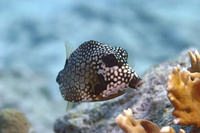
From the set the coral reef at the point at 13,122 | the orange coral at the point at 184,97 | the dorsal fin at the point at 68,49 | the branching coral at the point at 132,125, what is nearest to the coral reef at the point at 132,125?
the branching coral at the point at 132,125

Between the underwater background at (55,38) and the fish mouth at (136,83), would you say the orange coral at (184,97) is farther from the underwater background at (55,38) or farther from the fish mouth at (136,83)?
the underwater background at (55,38)

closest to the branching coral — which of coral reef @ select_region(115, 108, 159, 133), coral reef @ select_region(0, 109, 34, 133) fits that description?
coral reef @ select_region(115, 108, 159, 133)

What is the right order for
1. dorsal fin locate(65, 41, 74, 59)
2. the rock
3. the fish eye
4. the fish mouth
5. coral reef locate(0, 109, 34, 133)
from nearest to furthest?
the fish mouth < the fish eye < dorsal fin locate(65, 41, 74, 59) < the rock < coral reef locate(0, 109, 34, 133)

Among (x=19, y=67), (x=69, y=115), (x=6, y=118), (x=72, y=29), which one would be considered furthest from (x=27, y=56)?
(x=69, y=115)

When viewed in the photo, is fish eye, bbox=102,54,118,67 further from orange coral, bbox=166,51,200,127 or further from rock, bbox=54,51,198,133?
rock, bbox=54,51,198,133

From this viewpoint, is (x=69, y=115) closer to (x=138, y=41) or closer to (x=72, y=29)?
(x=72, y=29)

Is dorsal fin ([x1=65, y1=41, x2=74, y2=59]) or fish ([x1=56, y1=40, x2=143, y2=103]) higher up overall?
dorsal fin ([x1=65, y1=41, x2=74, y2=59])

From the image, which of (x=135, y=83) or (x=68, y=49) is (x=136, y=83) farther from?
(x=68, y=49)

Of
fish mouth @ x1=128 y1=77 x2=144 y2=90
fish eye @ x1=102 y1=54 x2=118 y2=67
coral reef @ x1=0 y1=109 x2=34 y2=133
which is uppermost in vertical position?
fish eye @ x1=102 y1=54 x2=118 y2=67

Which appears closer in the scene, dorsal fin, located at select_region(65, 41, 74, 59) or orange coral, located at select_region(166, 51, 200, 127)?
orange coral, located at select_region(166, 51, 200, 127)
